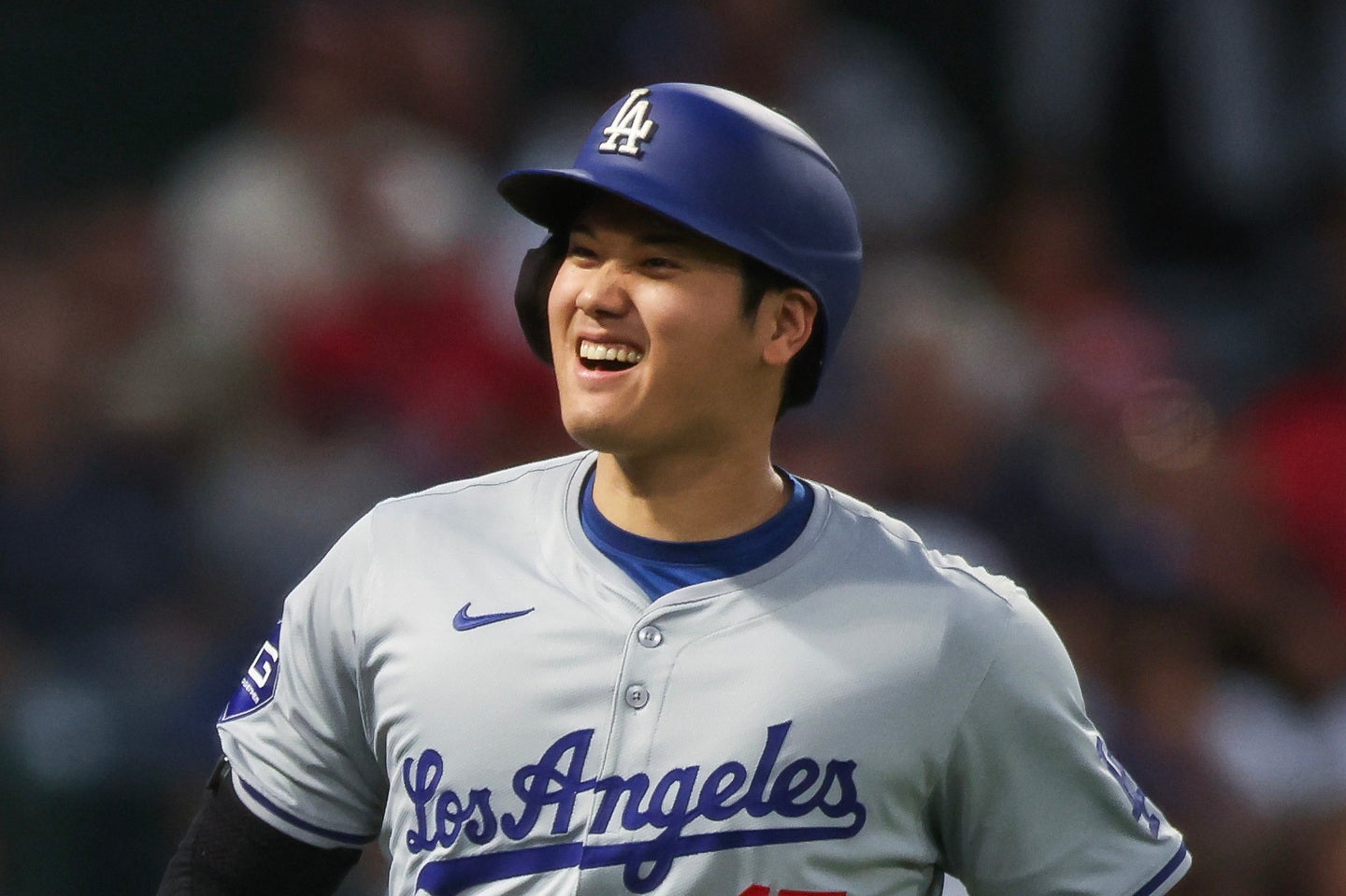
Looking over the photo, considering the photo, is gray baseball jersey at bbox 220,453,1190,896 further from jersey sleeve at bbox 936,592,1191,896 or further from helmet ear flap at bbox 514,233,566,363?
helmet ear flap at bbox 514,233,566,363

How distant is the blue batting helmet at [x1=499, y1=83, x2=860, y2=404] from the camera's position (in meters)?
2.40

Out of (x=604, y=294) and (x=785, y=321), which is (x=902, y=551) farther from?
(x=604, y=294)

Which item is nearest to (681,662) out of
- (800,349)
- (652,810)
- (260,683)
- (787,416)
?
(652,810)

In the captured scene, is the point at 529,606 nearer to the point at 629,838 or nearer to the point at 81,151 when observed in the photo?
the point at 629,838

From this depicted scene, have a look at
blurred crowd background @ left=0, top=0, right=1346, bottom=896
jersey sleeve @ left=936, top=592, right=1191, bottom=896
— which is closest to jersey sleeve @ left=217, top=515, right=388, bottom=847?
jersey sleeve @ left=936, top=592, right=1191, bottom=896

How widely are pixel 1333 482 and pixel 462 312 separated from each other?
275 centimetres

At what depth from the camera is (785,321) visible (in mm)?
2553

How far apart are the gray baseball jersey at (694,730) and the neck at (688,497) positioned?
8 centimetres

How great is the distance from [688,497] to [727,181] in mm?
406

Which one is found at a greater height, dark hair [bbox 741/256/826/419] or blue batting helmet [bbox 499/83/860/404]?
blue batting helmet [bbox 499/83/860/404]

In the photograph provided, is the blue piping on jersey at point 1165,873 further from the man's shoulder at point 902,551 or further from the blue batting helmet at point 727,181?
the blue batting helmet at point 727,181

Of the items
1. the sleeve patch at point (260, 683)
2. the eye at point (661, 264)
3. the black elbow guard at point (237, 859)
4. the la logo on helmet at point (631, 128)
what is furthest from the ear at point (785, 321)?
the black elbow guard at point (237, 859)

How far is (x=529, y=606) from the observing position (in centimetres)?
A: 249

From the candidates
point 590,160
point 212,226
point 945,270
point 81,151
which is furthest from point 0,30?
point 590,160
